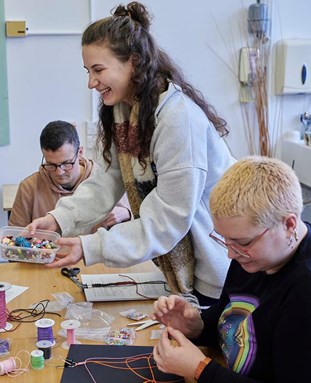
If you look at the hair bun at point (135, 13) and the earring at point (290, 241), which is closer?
the earring at point (290, 241)

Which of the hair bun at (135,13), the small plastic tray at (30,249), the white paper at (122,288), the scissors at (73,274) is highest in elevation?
the hair bun at (135,13)

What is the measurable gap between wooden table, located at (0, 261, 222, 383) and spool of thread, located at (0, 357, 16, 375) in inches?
0.6

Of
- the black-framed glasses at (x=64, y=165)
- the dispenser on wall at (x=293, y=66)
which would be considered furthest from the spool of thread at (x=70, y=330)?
the dispenser on wall at (x=293, y=66)

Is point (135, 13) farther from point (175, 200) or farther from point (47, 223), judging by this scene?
point (47, 223)

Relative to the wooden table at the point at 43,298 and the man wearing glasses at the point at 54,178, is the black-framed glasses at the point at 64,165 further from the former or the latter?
the wooden table at the point at 43,298

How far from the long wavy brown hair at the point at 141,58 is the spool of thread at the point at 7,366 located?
2.14ft

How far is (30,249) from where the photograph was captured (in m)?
1.77

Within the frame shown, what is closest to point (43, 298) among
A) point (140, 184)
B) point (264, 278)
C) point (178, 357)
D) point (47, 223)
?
point (47, 223)

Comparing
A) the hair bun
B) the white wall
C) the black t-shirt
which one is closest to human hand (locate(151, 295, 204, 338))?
the black t-shirt

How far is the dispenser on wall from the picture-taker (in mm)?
3666

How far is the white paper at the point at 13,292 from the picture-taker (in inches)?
68.2

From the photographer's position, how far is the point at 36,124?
3.51 metres

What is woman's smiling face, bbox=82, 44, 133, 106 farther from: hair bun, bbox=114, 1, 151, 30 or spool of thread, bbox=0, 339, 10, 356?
spool of thread, bbox=0, 339, 10, 356

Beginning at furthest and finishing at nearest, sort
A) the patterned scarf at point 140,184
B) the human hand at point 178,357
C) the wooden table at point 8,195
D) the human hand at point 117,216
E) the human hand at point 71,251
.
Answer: the wooden table at point 8,195
the human hand at point 117,216
the patterned scarf at point 140,184
the human hand at point 71,251
the human hand at point 178,357
